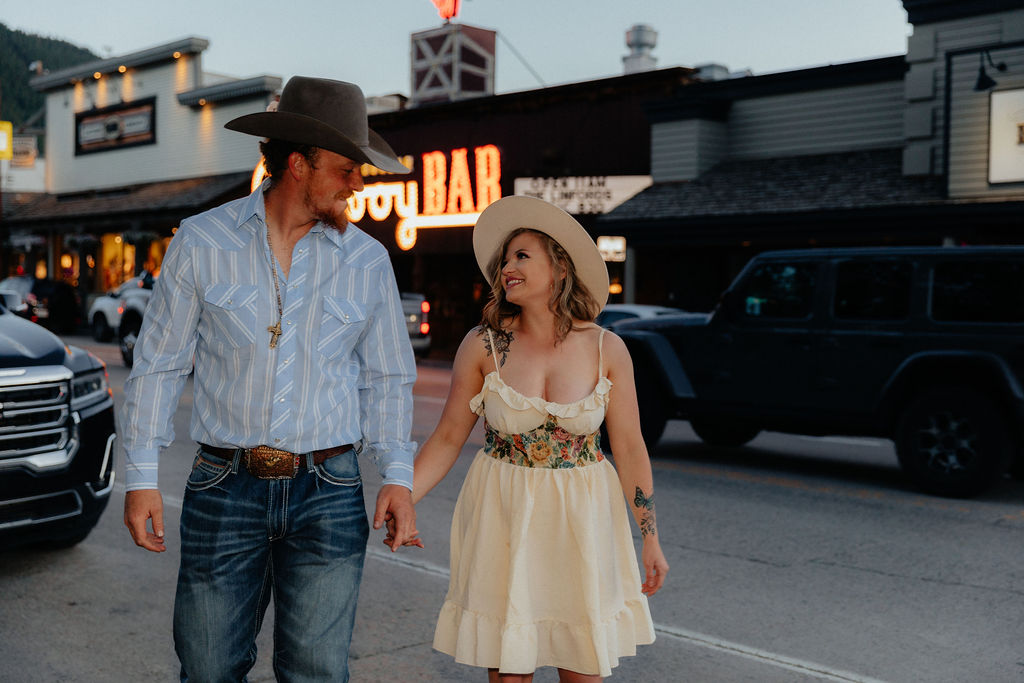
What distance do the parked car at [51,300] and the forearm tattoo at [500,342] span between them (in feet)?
98.6

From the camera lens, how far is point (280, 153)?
3.08 metres

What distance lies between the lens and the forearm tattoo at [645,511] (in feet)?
11.6

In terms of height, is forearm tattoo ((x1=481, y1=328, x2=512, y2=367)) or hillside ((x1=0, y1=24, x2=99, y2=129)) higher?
hillside ((x1=0, y1=24, x2=99, y2=129))

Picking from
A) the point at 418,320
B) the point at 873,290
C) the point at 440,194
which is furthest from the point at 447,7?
the point at 873,290

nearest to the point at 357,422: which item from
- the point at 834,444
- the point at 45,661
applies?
the point at 45,661

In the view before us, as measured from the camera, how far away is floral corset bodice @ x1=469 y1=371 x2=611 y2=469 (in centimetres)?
335

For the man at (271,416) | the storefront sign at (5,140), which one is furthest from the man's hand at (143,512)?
the storefront sign at (5,140)

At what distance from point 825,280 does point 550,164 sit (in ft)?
54.2

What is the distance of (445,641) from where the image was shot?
11.1ft

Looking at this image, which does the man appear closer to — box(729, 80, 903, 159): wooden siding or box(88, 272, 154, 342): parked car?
box(729, 80, 903, 159): wooden siding

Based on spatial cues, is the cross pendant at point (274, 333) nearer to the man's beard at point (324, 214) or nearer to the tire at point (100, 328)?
the man's beard at point (324, 214)

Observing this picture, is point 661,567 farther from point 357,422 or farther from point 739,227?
point 739,227

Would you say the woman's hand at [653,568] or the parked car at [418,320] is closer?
the woman's hand at [653,568]

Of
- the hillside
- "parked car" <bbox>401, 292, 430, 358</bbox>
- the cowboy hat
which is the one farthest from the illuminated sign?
the hillside
